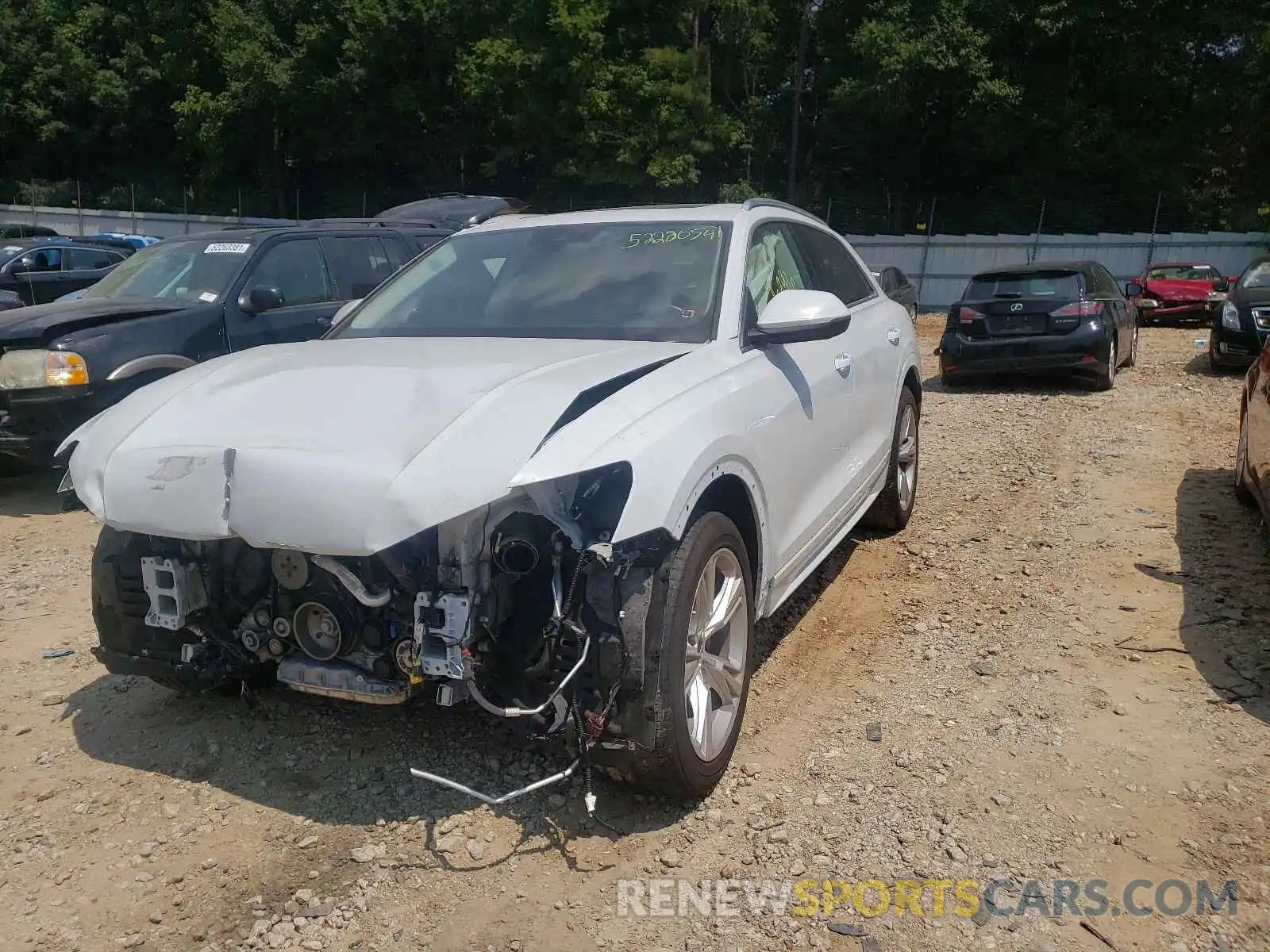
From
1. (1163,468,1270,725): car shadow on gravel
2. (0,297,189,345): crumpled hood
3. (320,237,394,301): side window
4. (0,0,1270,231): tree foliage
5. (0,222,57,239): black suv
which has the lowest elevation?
(1163,468,1270,725): car shadow on gravel

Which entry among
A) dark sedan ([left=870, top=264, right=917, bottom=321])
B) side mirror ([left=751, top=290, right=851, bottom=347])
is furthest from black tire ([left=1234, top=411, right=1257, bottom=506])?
dark sedan ([left=870, top=264, right=917, bottom=321])

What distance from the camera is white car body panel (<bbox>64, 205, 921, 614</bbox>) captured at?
2734mm

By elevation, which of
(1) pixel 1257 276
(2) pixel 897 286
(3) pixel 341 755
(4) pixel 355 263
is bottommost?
(3) pixel 341 755

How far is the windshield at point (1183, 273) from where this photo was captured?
20.5m

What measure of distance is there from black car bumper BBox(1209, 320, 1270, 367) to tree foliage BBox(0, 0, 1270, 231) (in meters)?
19.0

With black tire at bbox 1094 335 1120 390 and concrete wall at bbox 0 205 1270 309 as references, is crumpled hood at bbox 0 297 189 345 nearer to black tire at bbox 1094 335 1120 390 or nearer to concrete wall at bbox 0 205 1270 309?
black tire at bbox 1094 335 1120 390

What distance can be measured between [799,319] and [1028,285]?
28.5 ft

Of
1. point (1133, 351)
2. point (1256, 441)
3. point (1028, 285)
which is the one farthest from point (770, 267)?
point (1133, 351)

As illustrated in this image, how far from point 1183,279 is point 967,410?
504 inches

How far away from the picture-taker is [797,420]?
12.7ft

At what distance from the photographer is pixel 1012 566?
5453 millimetres

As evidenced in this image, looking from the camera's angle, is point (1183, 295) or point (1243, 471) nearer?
point (1243, 471)

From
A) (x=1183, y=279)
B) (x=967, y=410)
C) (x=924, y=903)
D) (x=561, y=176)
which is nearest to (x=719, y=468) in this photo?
(x=924, y=903)

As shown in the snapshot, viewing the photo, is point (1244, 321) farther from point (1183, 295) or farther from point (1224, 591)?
point (1183, 295)
